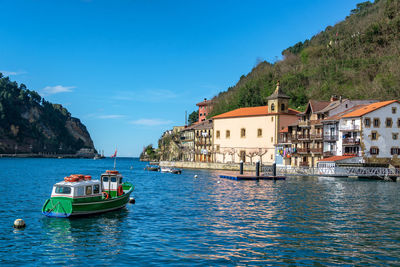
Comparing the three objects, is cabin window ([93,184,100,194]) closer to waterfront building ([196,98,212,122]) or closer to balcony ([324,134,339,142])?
balcony ([324,134,339,142])

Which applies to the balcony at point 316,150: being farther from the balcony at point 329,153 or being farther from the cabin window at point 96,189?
the cabin window at point 96,189

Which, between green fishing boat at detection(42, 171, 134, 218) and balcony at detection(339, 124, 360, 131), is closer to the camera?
green fishing boat at detection(42, 171, 134, 218)

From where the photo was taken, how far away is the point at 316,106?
85.2 meters

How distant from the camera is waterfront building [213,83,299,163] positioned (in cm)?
9769

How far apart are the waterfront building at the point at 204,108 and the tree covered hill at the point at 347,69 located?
37.9ft

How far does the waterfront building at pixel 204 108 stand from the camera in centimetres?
16288

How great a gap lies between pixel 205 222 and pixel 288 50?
151 m

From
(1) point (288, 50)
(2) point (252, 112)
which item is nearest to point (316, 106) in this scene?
(2) point (252, 112)

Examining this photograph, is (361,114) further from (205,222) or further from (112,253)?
(112,253)

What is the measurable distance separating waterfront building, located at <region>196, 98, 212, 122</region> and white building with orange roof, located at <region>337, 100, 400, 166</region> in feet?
308

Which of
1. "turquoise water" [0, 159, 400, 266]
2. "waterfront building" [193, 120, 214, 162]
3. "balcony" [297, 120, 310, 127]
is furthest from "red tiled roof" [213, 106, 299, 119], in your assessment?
"turquoise water" [0, 159, 400, 266]

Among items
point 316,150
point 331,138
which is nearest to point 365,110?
point 331,138

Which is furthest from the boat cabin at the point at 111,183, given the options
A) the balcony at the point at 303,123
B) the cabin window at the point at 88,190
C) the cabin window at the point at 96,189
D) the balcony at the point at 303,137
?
the balcony at the point at 303,123

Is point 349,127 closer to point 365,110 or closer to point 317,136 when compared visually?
point 365,110
